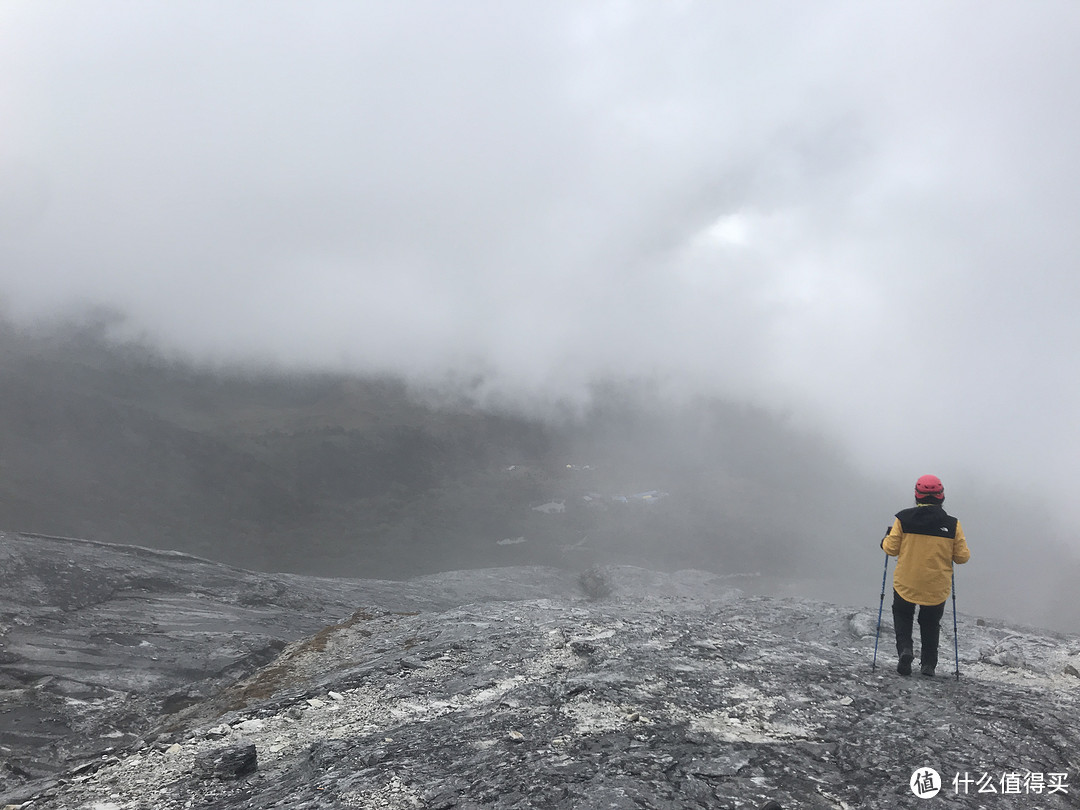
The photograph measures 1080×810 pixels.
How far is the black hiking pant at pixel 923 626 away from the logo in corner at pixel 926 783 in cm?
249

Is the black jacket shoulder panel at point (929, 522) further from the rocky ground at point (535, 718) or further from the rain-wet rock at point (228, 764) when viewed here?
the rain-wet rock at point (228, 764)

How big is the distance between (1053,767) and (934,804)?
1.49 metres

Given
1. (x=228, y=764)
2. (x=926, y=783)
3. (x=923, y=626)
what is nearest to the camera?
(x=926, y=783)

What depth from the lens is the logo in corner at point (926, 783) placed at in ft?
16.6

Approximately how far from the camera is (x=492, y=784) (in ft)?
16.9

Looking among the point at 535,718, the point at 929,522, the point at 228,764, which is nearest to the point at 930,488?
the point at 929,522

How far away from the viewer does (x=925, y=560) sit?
7461 mm

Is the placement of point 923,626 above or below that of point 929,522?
below

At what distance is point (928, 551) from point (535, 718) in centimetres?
495

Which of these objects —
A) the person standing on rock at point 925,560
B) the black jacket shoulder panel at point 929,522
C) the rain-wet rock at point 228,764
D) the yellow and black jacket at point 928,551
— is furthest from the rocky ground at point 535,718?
the black jacket shoulder panel at point 929,522

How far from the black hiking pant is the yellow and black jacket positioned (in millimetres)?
128

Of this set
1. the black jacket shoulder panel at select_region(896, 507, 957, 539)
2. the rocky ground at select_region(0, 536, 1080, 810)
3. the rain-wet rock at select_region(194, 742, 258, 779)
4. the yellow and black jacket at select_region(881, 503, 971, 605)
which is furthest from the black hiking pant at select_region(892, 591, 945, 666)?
the rain-wet rock at select_region(194, 742, 258, 779)

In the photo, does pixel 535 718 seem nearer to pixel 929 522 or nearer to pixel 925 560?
pixel 925 560

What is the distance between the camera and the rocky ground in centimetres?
523
